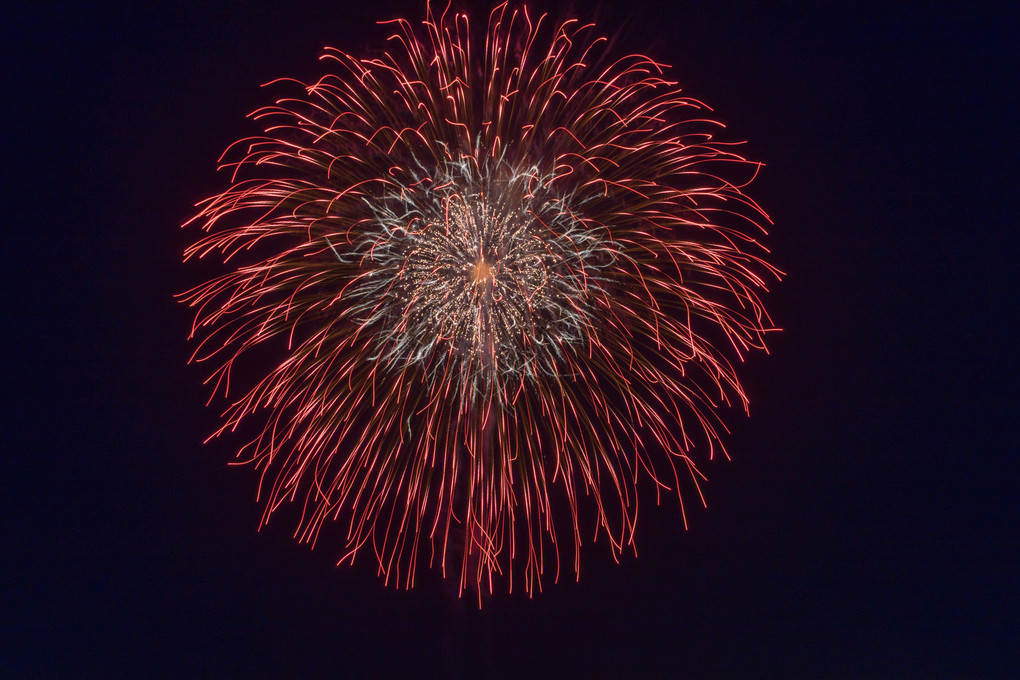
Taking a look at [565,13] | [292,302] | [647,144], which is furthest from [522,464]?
[565,13]

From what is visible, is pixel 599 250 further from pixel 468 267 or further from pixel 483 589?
pixel 483 589

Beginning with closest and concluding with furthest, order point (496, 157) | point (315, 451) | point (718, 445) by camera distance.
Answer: point (496, 157) → point (315, 451) → point (718, 445)

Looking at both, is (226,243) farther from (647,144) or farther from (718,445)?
(718,445)

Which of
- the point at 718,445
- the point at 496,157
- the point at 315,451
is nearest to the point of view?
the point at 496,157

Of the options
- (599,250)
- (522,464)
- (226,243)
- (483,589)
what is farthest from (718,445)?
(226,243)

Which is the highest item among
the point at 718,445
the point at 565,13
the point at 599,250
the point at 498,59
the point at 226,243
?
the point at 565,13

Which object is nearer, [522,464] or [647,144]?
[647,144]

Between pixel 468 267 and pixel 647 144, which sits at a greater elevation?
pixel 647 144
